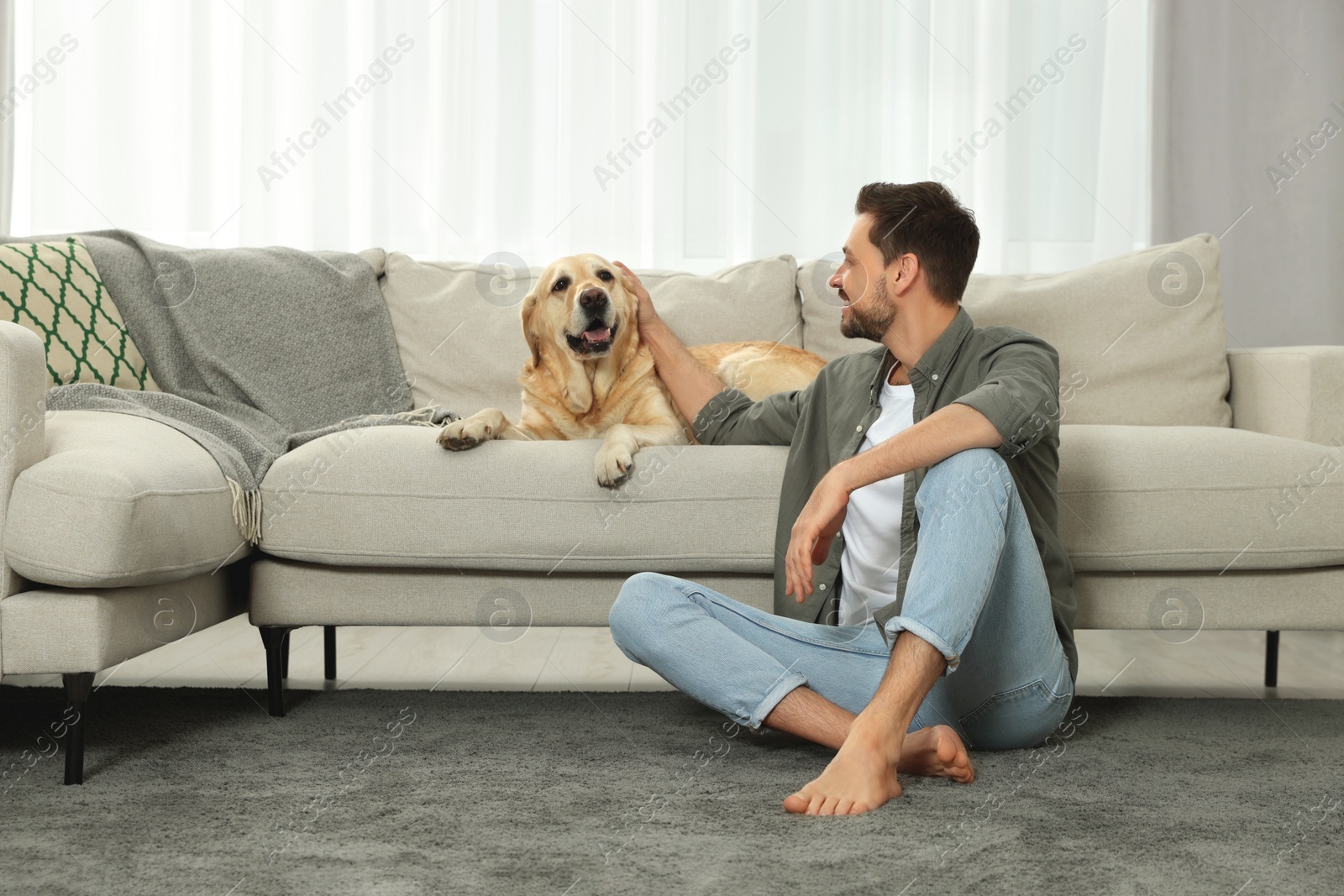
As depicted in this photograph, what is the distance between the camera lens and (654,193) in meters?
3.50

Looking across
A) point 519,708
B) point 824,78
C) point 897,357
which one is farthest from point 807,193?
point 519,708

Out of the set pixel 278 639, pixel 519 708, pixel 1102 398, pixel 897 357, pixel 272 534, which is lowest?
pixel 519 708

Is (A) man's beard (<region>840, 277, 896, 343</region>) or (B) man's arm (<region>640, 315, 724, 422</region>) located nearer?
(A) man's beard (<region>840, 277, 896, 343</region>)

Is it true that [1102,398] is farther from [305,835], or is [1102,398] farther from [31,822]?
[31,822]

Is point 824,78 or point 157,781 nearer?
point 157,781

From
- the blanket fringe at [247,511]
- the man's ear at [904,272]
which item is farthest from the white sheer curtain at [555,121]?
the man's ear at [904,272]

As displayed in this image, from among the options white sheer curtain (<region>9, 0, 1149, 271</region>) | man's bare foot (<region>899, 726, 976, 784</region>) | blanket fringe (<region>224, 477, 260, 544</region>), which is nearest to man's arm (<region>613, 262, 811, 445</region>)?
man's bare foot (<region>899, 726, 976, 784</region>)

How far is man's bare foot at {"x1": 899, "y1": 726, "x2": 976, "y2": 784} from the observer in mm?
1344

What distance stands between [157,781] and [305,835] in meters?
0.34

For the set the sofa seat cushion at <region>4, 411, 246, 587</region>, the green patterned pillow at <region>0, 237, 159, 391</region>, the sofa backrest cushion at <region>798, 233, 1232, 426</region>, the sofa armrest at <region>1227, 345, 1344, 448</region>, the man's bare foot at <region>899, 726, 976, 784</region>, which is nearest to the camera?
the man's bare foot at <region>899, 726, 976, 784</region>

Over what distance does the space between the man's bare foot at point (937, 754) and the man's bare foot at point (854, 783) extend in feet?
0.31

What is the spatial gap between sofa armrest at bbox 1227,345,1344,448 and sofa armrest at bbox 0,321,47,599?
225 cm

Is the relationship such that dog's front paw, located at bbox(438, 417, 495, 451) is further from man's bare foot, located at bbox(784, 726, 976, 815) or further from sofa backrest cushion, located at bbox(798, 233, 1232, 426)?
sofa backrest cushion, located at bbox(798, 233, 1232, 426)

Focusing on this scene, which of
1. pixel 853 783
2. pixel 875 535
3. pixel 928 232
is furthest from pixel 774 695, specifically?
pixel 928 232
